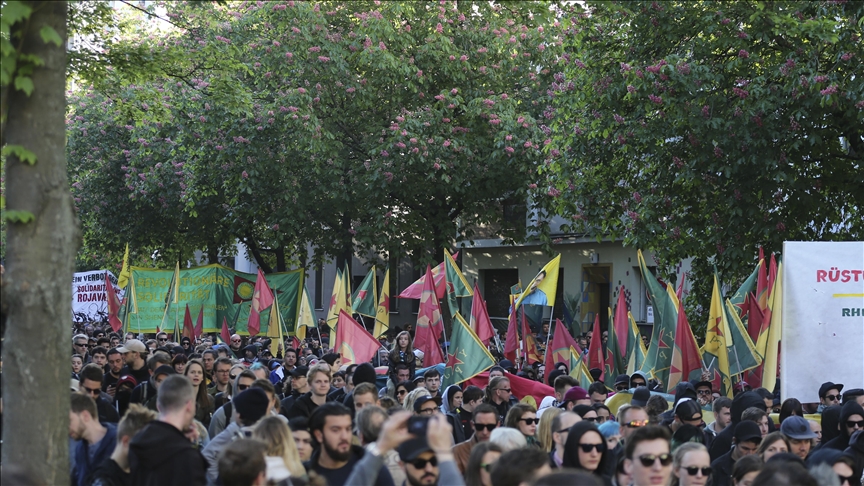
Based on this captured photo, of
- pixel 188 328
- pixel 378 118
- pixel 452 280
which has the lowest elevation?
pixel 188 328

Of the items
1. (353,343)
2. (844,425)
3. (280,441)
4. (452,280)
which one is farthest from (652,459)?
(452,280)

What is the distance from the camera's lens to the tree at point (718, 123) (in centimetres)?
1503

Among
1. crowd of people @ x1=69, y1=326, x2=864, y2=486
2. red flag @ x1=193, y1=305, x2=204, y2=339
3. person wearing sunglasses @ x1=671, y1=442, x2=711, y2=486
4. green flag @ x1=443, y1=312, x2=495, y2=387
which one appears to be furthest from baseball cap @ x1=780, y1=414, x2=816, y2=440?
red flag @ x1=193, y1=305, x2=204, y2=339

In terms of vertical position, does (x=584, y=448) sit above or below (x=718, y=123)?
below

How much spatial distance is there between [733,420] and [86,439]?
515cm

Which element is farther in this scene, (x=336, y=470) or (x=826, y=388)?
(x=826, y=388)

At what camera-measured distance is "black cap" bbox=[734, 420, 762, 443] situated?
24.7 feet

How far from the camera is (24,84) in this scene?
16.1 ft

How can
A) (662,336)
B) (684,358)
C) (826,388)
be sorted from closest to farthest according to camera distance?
(826,388), (684,358), (662,336)

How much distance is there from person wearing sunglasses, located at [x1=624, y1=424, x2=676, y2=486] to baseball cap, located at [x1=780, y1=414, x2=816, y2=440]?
8.33 ft

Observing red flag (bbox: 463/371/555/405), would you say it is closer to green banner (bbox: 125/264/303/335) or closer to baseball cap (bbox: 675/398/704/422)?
baseball cap (bbox: 675/398/704/422)

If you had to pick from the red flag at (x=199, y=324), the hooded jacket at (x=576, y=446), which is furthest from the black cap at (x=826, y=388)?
the red flag at (x=199, y=324)

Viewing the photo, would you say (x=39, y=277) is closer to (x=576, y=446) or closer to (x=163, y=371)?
(x=576, y=446)

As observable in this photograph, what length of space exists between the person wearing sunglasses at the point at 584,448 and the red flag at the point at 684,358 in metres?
6.75
